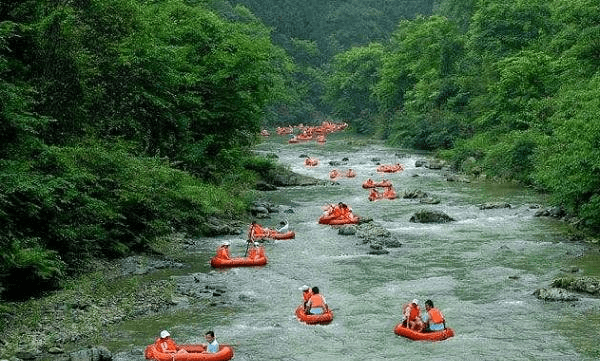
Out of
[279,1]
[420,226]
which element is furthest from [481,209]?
[279,1]

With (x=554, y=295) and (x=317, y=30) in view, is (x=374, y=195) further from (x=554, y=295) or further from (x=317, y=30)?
(x=317, y=30)

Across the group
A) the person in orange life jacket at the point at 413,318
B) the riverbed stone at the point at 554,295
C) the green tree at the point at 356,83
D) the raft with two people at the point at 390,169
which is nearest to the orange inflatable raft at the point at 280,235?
the riverbed stone at the point at 554,295

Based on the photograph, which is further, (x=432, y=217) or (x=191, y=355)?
(x=432, y=217)

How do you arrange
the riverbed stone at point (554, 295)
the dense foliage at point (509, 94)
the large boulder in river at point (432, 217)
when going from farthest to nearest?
the large boulder in river at point (432, 217) < the dense foliage at point (509, 94) < the riverbed stone at point (554, 295)

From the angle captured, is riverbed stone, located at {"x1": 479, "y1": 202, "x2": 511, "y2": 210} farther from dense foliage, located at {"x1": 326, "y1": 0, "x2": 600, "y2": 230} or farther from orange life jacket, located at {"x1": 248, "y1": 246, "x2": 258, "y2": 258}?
orange life jacket, located at {"x1": 248, "y1": 246, "x2": 258, "y2": 258}

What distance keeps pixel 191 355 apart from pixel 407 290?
718 centimetres

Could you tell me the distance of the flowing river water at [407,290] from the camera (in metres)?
14.6

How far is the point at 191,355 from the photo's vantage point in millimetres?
13828

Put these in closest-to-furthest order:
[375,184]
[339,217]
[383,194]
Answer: [339,217] → [383,194] → [375,184]

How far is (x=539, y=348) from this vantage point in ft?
46.6

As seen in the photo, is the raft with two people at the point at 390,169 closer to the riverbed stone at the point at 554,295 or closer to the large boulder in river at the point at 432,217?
the large boulder in river at the point at 432,217

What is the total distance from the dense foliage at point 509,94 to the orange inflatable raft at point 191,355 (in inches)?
556

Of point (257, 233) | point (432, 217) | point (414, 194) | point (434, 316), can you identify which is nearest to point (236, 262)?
point (257, 233)

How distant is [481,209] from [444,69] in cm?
3026
